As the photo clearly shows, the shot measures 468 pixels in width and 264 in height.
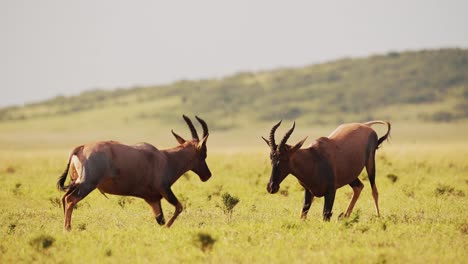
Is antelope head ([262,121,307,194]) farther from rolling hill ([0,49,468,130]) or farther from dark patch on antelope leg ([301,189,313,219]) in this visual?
rolling hill ([0,49,468,130])

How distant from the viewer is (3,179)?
2628 cm

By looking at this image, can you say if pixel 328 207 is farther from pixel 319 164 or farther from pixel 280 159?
pixel 280 159

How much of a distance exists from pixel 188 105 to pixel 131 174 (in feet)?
373

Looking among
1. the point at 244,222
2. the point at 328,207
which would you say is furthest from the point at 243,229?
the point at 328,207

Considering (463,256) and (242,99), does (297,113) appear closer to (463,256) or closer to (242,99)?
(242,99)

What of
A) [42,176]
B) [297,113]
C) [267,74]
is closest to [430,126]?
[297,113]

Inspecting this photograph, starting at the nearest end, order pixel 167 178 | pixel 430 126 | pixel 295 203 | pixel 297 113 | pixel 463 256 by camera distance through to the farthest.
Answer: pixel 463 256
pixel 167 178
pixel 295 203
pixel 430 126
pixel 297 113

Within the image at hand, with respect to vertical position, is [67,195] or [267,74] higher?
[67,195]

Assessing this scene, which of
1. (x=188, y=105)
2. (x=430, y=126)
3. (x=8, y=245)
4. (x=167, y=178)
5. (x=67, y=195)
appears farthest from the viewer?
(x=188, y=105)

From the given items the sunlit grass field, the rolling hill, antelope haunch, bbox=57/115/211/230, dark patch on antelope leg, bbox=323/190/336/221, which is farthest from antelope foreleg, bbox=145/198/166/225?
the rolling hill

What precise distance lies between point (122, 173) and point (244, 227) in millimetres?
2283

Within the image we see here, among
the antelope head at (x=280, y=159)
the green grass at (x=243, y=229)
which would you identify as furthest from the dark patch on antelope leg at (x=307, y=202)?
the antelope head at (x=280, y=159)

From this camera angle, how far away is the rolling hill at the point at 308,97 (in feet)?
374

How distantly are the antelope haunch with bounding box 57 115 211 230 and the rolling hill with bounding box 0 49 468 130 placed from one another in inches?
3633
